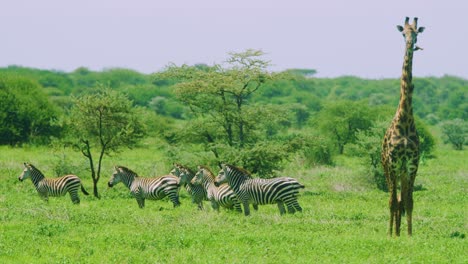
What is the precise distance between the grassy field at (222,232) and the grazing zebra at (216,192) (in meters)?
0.41

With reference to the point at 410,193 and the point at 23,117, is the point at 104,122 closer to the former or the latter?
the point at 410,193

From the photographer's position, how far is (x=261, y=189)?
64.2ft

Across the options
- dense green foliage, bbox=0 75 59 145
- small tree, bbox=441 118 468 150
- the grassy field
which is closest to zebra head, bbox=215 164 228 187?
the grassy field

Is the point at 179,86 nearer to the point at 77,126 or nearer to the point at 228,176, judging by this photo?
the point at 77,126

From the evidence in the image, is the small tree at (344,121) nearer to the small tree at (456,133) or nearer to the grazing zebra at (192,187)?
the small tree at (456,133)

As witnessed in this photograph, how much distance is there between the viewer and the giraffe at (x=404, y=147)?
15.7 metres

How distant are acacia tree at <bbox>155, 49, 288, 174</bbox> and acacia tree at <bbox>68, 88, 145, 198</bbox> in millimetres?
3104

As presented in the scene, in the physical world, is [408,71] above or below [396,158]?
above

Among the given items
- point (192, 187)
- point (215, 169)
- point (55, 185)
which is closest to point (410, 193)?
point (192, 187)

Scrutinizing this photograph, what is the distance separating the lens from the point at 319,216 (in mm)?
Answer: 19125

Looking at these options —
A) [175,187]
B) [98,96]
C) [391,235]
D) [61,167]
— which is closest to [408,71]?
[391,235]

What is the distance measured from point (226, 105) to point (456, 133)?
122 feet

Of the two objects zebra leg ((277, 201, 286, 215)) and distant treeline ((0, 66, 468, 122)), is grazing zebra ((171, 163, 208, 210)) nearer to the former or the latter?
zebra leg ((277, 201, 286, 215))

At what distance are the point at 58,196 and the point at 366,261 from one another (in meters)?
14.1
